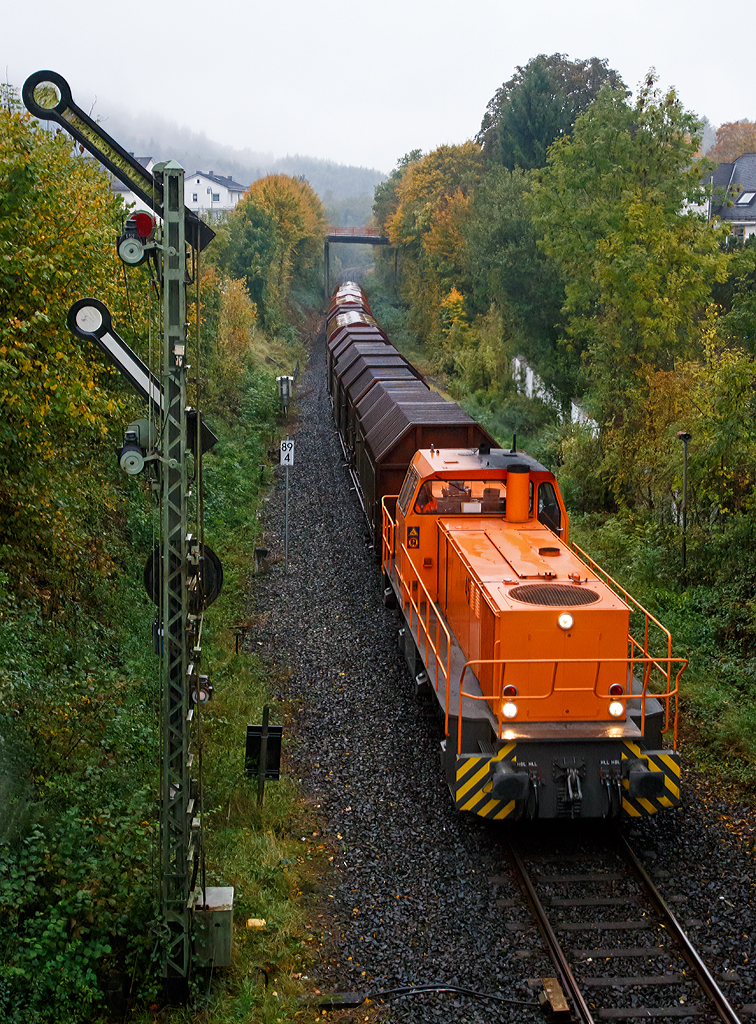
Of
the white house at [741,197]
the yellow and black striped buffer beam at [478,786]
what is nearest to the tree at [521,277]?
the white house at [741,197]

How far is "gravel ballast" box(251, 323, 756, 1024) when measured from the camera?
700 centimetres

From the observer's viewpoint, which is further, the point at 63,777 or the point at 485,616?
the point at 485,616

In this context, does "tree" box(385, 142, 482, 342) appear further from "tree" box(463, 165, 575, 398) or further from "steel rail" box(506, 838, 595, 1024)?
"steel rail" box(506, 838, 595, 1024)

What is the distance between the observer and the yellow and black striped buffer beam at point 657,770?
27.6 ft

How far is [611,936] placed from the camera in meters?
7.37

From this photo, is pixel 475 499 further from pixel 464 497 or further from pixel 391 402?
pixel 391 402

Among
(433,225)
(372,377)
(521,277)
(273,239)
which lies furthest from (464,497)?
(273,239)

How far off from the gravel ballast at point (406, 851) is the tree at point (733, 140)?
268 ft

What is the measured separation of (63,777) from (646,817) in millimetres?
6014

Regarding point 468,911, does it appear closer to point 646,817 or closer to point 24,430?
point 646,817

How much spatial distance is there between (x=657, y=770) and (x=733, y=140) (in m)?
90.6

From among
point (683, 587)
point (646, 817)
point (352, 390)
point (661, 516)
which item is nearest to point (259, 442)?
point (352, 390)

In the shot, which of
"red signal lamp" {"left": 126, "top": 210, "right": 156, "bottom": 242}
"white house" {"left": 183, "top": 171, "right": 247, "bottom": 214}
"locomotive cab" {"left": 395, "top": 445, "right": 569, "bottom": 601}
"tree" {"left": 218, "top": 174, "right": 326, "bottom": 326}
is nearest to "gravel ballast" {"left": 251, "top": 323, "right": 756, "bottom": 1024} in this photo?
"locomotive cab" {"left": 395, "top": 445, "right": 569, "bottom": 601}

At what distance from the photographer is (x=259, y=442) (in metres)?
28.1
